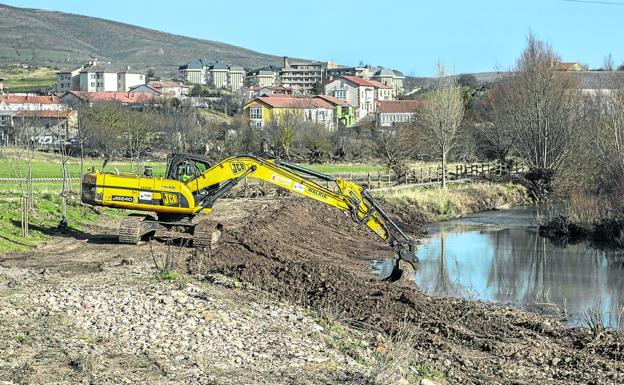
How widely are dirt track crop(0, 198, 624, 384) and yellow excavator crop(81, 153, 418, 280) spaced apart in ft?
2.83

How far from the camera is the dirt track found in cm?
1559

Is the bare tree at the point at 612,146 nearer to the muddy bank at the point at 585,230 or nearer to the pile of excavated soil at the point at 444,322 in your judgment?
the muddy bank at the point at 585,230

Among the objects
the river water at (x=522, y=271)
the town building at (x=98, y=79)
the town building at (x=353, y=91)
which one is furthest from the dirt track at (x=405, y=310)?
the town building at (x=98, y=79)

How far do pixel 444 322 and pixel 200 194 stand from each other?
8709 mm

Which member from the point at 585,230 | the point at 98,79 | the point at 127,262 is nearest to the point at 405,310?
the point at 127,262

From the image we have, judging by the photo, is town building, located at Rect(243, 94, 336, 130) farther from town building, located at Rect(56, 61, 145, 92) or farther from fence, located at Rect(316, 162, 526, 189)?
town building, located at Rect(56, 61, 145, 92)

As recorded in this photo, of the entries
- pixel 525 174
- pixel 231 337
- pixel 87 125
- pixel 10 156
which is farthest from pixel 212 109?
pixel 231 337

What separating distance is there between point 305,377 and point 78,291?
20.6 feet

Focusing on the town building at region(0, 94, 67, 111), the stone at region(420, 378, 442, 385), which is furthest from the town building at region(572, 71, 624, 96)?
the town building at region(0, 94, 67, 111)

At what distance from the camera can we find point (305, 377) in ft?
42.4

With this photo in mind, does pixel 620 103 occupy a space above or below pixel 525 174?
above

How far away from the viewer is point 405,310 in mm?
19266

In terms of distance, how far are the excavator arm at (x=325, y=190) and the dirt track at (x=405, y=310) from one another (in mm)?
1291

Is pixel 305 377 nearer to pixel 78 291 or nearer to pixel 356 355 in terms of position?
pixel 356 355
